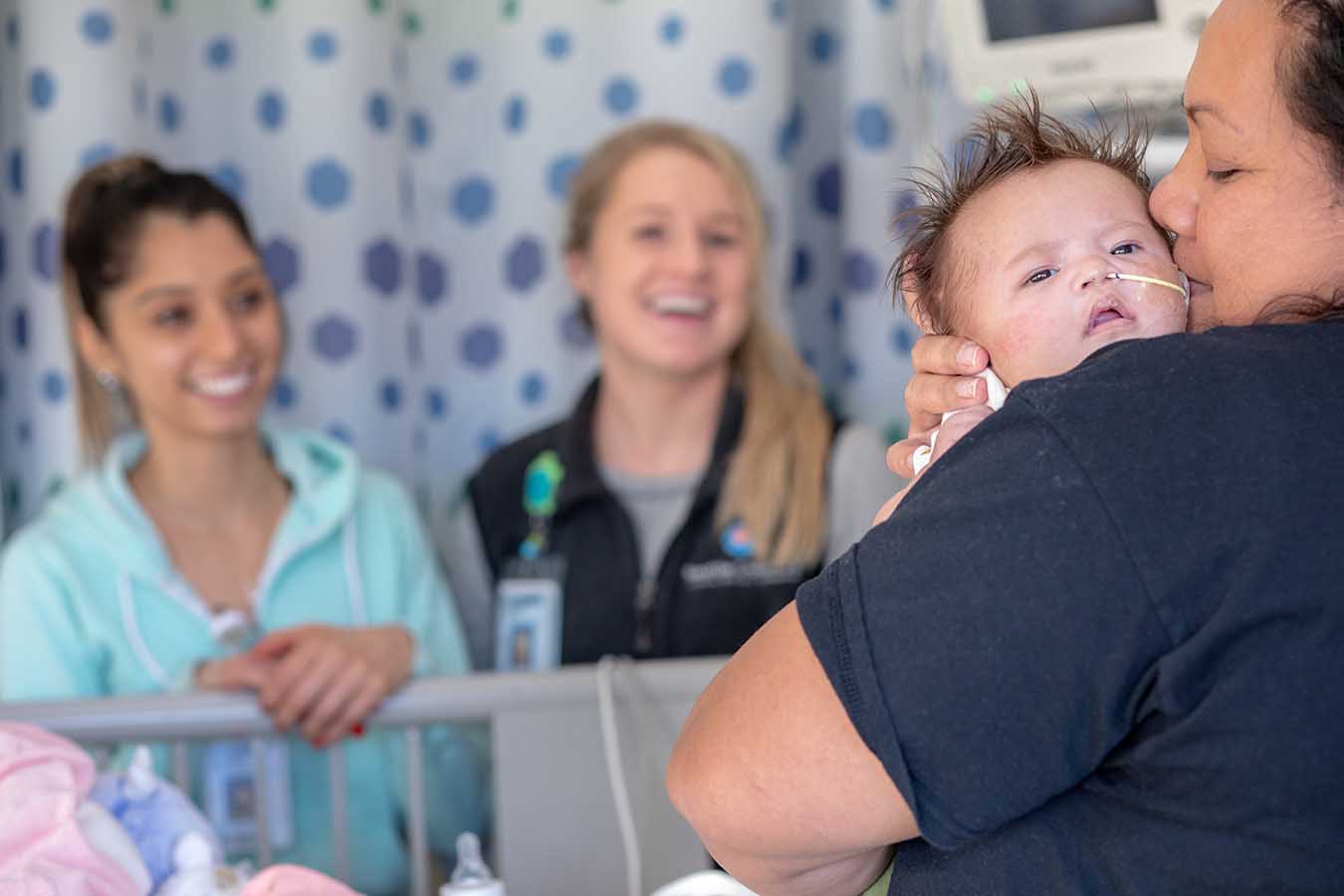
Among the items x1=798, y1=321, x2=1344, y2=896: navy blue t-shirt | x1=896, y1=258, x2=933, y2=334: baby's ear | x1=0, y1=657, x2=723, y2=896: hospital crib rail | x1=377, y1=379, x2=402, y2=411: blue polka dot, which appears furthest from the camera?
x1=377, y1=379, x2=402, y2=411: blue polka dot

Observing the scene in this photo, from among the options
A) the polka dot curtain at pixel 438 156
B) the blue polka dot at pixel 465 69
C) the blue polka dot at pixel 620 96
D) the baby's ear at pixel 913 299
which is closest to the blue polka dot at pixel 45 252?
the polka dot curtain at pixel 438 156

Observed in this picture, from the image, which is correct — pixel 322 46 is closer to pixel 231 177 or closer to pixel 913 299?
pixel 231 177

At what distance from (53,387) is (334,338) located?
445mm

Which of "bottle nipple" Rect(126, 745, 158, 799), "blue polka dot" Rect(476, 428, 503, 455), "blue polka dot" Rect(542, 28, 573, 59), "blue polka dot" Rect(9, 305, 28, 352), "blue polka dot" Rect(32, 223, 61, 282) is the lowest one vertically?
"bottle nipple" Rect(126, 745, 158, 799)

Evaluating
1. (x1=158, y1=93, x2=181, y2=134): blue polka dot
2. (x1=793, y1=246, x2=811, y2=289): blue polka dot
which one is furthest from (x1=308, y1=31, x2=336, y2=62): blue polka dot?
(x1=793, y1=246, x2=811, y2=289): blue polka dot

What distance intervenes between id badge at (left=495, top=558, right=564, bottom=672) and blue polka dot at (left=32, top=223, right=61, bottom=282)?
89 cm

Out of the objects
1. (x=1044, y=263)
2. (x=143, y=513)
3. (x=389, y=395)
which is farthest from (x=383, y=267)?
(x=1044, y=263)

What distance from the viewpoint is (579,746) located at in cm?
169

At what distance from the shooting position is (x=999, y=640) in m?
0.73

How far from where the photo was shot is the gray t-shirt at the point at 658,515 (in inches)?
81.0

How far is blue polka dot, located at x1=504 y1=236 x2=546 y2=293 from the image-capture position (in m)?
2.53

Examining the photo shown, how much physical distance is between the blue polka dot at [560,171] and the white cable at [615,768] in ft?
3.54

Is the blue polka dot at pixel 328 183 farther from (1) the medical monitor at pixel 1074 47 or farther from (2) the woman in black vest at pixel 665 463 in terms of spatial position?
(1) the medical monitor at pixel 1074 47

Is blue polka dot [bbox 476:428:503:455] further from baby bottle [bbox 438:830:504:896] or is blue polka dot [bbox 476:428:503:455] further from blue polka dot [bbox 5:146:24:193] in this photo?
baby bottle [bbox 438:830:504:896]
